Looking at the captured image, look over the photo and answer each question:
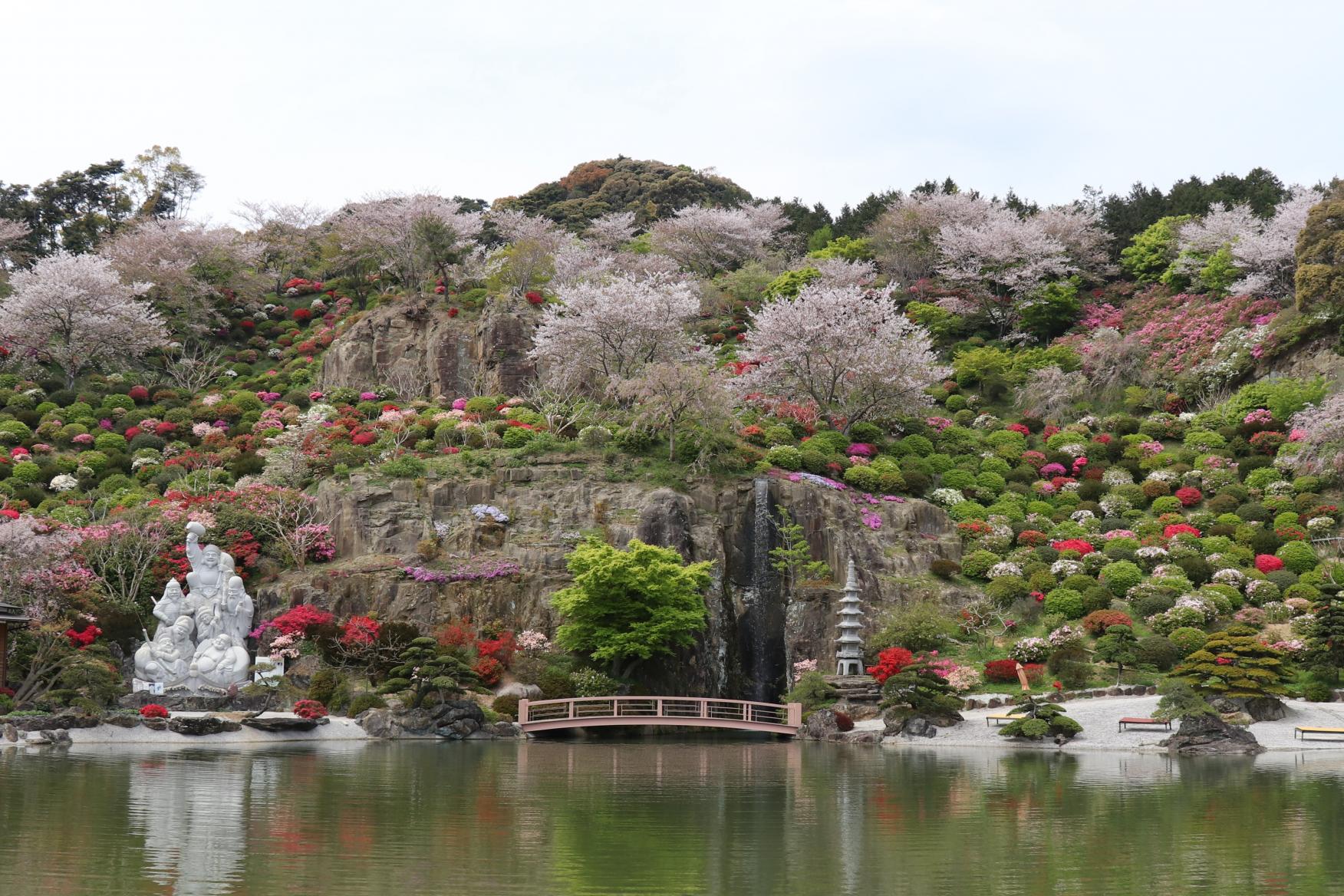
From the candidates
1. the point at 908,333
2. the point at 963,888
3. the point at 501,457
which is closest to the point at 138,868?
Answer: the point at 963,888

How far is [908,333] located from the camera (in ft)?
205

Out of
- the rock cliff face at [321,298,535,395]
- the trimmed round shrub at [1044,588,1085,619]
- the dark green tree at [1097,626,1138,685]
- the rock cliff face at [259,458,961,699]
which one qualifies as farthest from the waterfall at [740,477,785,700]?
the rock cliff face at [321,298,535,395]

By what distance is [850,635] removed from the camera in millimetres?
39562

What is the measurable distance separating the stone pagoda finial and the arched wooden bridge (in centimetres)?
268

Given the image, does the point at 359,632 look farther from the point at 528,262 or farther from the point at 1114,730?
the point at 528,262

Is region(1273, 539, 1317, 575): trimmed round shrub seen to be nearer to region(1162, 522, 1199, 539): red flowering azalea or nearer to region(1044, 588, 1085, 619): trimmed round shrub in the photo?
region(1162, 522, 1199, 539): red flowering azalea

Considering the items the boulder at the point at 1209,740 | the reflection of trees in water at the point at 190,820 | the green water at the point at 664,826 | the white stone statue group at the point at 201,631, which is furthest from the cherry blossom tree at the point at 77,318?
the boulder at the point at 1209,740

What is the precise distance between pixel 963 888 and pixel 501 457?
111 ft

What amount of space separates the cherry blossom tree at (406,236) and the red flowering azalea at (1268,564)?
4064 cm

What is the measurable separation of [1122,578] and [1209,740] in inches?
461

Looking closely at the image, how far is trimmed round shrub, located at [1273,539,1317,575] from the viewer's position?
42.2 meters

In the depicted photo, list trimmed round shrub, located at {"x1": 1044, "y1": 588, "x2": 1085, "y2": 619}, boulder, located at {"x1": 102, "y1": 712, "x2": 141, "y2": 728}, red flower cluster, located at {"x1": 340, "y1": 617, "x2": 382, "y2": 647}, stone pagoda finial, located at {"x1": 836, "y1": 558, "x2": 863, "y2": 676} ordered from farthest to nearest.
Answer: trimmed round shrub, located at {"x1": 1044, "y1": 588, "x2": 1085, "y2": 619} < stone pagoda finial, located at {"x1": 836, "y1": 558, "x2": 863, "y2": 676} < red flower cluster, located at {"x1": 340, "y1": 617, "x2": 382, "y2": 647} < boulder, located at {"x1": 102, "y1": 712, "x2": 141, "y2": 728}

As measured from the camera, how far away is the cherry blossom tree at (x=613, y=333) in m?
51.5

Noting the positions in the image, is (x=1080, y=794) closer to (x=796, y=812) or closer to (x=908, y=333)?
(x=796, y=812)
